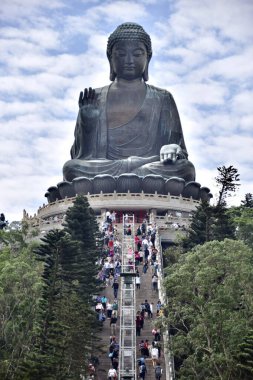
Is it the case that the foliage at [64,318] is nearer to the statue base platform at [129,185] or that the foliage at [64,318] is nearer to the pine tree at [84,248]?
the pine tree at [84,248]

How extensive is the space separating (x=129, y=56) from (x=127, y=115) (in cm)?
310

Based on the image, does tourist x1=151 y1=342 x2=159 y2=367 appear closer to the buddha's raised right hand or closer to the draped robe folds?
the draped robe folds

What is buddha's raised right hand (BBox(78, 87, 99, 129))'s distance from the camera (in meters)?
37.5

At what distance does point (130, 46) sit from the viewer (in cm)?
3922

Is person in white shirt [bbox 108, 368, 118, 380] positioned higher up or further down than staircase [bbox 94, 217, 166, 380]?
further down

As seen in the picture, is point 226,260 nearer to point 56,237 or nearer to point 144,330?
point 144,330

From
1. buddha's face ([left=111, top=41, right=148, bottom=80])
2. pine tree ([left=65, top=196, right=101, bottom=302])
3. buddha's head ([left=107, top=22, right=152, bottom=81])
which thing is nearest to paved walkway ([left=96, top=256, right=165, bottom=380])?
pine tree ([left=65, top=196, right=101, bottom=302])

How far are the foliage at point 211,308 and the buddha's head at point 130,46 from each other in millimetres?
22425

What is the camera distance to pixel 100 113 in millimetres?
38656

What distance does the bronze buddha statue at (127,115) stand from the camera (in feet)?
124

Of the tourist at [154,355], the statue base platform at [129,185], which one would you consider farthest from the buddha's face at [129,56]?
the tourist at [154,355]

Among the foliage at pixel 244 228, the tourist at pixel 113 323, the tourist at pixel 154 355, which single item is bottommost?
the tourist at pixel 154 355

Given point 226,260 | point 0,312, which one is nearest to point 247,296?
point 226,260

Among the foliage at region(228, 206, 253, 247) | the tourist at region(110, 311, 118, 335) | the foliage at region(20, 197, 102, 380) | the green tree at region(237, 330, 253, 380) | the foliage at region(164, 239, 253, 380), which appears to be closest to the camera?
the green tree at region(237, 330, 253, 380)
